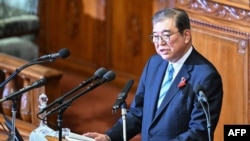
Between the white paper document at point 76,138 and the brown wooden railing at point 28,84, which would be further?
the brown wooden railing at point 28,84

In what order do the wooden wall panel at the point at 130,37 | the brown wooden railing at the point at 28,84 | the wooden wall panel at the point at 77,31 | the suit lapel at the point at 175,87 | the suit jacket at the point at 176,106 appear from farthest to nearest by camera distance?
the wooden wall panel at the point at 77,31, the wooden wall panel at the point at 130,37, the brown wooden railing at the point at 28,84, the suit lapel at the point at 175,87, the suit jacket at the point at 176,106

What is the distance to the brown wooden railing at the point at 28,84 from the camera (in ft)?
18.9

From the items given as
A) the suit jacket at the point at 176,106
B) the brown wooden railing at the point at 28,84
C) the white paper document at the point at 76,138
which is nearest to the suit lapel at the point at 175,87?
the suit jacket at the point at 176,106

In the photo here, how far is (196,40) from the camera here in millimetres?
5973

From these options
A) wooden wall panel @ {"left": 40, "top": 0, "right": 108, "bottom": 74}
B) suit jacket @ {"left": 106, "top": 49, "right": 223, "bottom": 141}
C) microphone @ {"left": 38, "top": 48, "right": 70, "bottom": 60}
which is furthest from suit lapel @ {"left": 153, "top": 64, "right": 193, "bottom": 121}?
wooden wall panel @ {"left": 40, "top": 0, "right": 108, "bottom": 74}

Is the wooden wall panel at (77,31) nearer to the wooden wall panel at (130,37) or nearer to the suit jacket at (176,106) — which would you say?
the wooden wall panel at (130,37)

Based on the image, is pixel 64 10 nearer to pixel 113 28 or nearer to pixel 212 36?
pixel 113 28

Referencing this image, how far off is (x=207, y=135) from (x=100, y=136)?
56 centimetres

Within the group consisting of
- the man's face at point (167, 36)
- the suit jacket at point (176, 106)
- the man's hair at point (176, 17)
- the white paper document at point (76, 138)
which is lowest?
the white paper document at point (76, 138)

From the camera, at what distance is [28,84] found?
584 cm

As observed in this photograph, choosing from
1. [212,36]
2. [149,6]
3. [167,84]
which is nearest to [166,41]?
[167,84]

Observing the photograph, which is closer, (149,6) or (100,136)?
(100,136)

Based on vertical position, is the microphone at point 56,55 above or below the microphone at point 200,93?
above

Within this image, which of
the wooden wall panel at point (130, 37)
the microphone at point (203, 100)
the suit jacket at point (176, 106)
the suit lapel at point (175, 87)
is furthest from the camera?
the wooden wall panel at point (130, 37)
